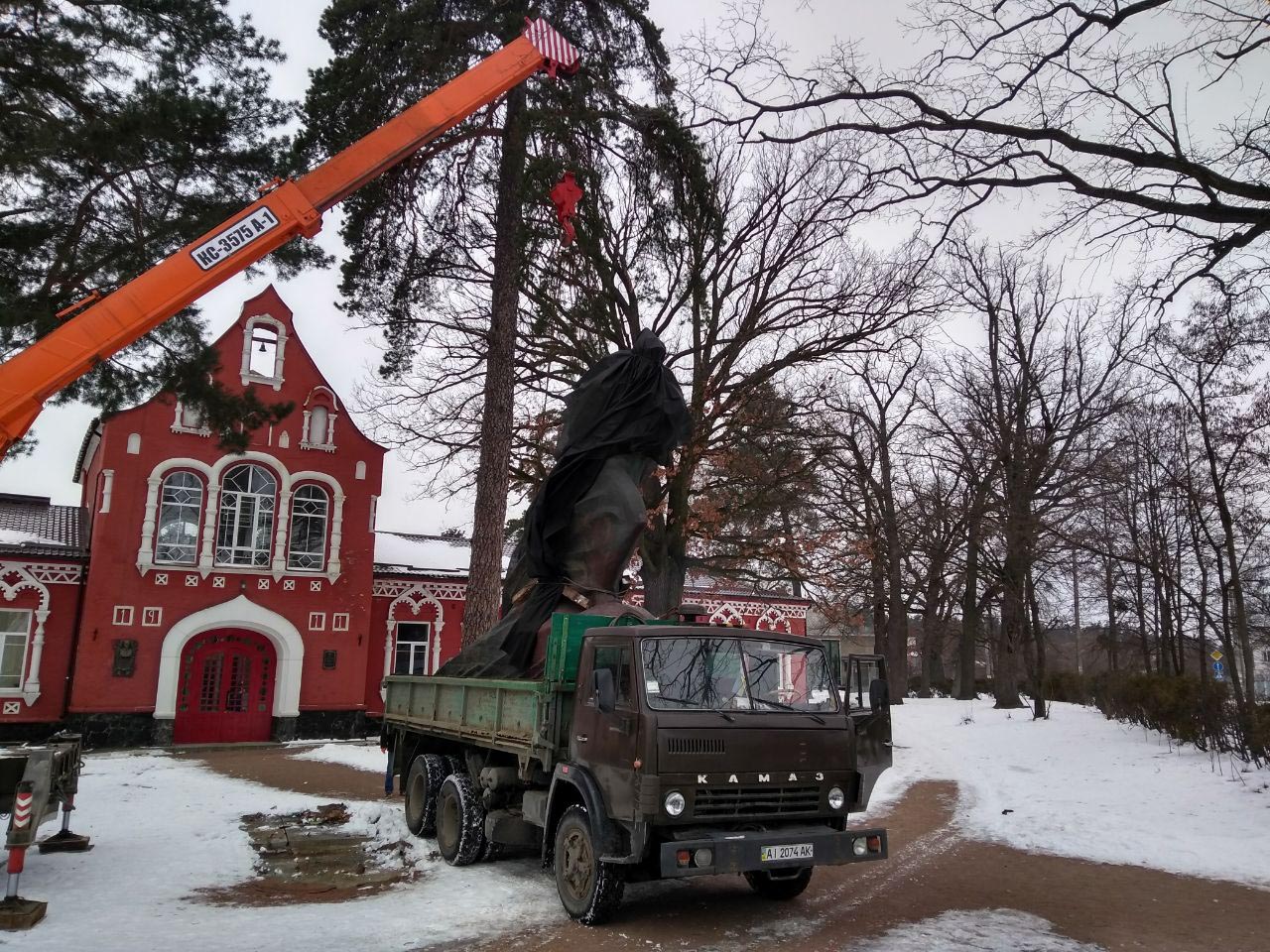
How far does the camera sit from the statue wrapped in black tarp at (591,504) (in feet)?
31.8

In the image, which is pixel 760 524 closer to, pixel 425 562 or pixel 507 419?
pixel 507 419

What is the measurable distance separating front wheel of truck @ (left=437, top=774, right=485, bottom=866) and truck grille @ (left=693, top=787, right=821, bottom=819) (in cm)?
302

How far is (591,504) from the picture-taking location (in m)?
9.94

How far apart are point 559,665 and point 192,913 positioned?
3.34m

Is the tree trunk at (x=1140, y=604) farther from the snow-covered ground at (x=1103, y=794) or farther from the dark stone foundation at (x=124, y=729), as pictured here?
the dark stone foundation at (x=124, y=729)

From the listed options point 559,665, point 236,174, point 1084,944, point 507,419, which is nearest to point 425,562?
point 507,419

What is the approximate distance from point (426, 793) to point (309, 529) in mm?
15308

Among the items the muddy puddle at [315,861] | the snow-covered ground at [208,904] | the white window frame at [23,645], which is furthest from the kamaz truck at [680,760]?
the white window frame at [23,645]

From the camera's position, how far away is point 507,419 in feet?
47.4

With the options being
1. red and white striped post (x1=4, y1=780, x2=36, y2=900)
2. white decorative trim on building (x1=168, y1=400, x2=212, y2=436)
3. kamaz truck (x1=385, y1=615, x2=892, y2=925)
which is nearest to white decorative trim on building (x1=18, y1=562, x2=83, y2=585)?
white decorative trim on building (x1=168, y1=400, x2=212, y2=436)

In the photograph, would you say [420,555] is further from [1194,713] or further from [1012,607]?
[1194,713]

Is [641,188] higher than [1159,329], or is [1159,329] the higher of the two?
[641,188]

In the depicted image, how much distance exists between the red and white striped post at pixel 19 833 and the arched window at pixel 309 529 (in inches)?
651

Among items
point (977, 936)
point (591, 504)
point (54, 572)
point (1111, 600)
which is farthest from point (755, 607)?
point (977, 936)
